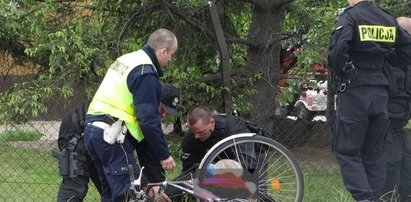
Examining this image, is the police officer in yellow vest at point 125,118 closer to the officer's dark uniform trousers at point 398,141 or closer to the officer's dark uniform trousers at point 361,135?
the officer's dark uniform trousers at point 361,135

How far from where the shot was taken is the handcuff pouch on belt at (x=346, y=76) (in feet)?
16.1

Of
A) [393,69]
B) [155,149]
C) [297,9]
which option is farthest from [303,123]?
[155,149]

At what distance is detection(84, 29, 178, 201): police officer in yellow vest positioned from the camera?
4508mm

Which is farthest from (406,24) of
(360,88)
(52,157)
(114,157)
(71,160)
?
(52,157)

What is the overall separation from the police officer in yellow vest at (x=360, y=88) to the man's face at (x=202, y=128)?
955 mm

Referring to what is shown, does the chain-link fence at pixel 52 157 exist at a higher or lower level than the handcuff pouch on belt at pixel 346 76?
lower

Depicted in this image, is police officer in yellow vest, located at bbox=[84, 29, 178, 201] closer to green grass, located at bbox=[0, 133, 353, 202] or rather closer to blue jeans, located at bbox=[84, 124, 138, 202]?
blue jeans, located at bbox=[84, 124, 138, 202]

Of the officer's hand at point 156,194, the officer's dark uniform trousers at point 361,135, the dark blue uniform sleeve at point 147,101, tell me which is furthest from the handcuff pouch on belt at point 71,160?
the officer's dark uniform trousers at point 361,135

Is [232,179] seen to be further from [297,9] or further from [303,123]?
[303,123]

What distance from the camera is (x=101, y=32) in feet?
22.7

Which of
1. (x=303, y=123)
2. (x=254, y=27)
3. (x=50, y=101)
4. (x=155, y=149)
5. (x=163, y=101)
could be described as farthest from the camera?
(x=303, y=123)

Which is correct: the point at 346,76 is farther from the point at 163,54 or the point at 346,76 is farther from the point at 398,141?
the point at 163,54

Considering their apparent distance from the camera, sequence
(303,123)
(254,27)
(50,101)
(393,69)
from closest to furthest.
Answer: (393,69) < (50,101) < (254,27) < (303,123)

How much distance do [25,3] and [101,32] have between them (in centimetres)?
84
